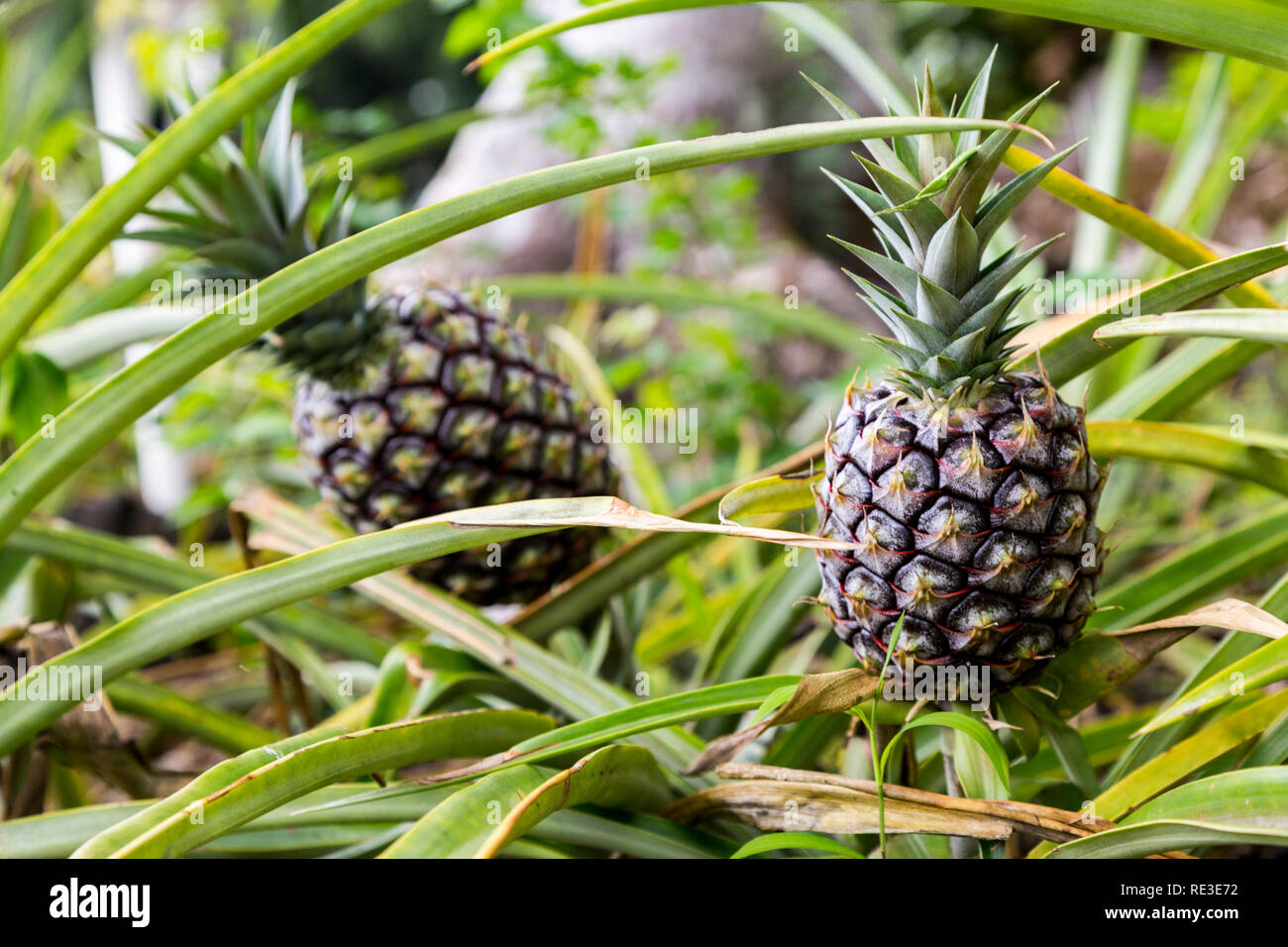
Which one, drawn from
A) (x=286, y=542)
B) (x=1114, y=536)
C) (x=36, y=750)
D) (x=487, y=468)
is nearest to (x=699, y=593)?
(x=487, y=468)

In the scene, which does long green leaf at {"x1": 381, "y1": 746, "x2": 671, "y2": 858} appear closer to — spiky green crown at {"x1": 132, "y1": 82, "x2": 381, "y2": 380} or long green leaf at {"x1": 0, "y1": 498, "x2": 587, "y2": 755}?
long green leaf at {"x1": 0, "y1": 498, "x2": 587, "y2": 755}

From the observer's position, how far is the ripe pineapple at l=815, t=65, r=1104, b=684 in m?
0.54

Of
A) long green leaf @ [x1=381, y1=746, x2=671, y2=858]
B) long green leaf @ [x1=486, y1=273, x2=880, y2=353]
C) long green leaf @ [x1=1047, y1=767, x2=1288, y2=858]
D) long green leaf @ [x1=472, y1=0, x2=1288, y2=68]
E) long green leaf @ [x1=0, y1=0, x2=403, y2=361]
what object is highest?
long green leaf @ [x1=486, y1=273, x2=880, y2=353]

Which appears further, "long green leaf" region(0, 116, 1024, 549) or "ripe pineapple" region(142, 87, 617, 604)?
"ripe pineapple" region(142, 87, 617, 604)

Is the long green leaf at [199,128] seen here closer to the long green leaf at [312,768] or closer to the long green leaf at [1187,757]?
the long green leaf at [312,768]

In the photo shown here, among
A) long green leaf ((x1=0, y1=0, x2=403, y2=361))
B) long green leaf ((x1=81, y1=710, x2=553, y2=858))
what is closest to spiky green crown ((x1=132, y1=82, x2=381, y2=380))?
long green leaf ((x1=0, y1=0, x2=403, y2=361))

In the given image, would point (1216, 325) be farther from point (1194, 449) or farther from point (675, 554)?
point (675, 554)

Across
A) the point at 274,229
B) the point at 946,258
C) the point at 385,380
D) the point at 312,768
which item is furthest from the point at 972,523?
the point at 274,229

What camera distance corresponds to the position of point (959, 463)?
0.54 meters

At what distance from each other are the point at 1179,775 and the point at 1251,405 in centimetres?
170

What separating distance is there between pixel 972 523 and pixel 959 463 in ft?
0.13

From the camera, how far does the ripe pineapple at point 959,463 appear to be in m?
0.54

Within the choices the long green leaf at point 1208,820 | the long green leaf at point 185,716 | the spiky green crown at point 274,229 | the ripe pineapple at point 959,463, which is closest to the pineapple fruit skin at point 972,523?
the ripe pineapple at point 959,463
